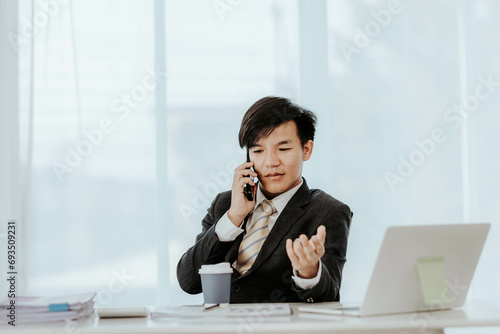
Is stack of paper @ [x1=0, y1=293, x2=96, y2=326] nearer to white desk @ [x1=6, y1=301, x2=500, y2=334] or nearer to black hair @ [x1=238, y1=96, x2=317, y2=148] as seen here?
white desk @ [x1=6, y1=301, x2=500, y2=334]

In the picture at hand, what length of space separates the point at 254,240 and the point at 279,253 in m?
0.12

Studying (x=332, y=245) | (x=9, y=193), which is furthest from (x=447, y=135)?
(x=9, y=193)

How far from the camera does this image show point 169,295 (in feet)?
9.60

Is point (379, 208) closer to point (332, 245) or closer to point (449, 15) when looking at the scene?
point (449, 15)

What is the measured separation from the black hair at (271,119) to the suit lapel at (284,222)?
0.64ft

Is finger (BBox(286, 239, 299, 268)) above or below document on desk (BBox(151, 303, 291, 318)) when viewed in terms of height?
above

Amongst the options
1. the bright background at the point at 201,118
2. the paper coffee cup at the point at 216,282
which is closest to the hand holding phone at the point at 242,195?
the paper coffee cup at the point at 216,282

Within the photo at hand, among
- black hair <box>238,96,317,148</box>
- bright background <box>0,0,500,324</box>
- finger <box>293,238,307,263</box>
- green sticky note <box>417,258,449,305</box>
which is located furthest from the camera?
bright background <box>0,0,500,324</box>

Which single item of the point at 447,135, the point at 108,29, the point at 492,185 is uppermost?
the point at 108,29

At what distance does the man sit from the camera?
181 centimetres

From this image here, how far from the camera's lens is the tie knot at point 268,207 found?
192 cm

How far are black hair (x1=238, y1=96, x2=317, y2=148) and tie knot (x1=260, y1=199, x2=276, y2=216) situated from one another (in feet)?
0.65

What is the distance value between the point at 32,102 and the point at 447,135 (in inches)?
87.3

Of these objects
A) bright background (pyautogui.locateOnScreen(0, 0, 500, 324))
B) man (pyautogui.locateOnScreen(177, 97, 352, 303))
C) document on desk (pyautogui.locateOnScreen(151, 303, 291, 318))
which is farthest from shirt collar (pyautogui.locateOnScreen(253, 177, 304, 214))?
bright background (pyautogui.locateOnScreen(0, 0, 500, 324))
